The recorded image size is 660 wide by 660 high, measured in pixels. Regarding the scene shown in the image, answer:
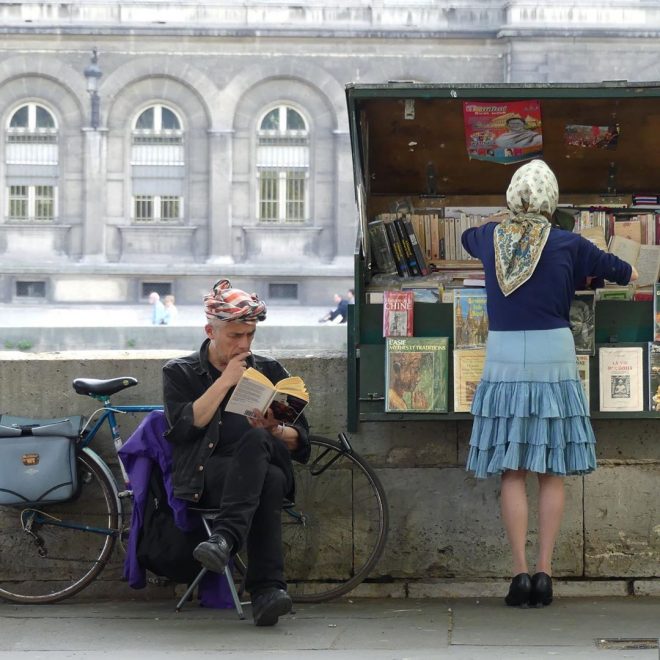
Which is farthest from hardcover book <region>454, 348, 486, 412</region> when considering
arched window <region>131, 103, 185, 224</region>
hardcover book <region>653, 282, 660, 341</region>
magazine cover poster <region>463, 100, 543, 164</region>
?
arched window <region>131, 103, 185, 224</region>

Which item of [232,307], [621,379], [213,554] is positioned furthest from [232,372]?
[621,379]

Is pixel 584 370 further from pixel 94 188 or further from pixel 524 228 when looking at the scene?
pixel 94 188

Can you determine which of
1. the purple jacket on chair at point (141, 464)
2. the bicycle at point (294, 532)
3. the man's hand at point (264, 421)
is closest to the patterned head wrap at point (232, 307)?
the man's hand at point (264, 421)

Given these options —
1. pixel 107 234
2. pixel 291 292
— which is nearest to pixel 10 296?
pixel 107 234

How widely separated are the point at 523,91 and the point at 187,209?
128ft

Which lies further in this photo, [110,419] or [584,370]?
[110,419]

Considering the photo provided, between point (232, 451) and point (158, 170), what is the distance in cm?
3985

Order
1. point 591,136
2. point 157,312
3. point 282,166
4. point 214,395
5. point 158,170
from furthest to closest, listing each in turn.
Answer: point 158,170
point 282,166
point 157,312
point 591,136
point 214,395

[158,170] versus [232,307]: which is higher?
[158,170]

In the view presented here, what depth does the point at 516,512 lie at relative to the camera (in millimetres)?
5828

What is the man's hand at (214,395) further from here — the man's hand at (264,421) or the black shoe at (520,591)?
the black shoe at (520,591)

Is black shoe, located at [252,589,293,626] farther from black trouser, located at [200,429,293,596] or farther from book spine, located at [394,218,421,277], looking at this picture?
book spine, located at [394,218,421,277]

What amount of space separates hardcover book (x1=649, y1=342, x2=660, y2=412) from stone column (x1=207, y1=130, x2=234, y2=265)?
37999 mm

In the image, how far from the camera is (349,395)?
633 cm
